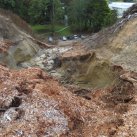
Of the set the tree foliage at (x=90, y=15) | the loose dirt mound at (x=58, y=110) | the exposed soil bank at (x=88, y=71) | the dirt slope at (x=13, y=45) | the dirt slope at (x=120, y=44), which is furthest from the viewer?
A: the tree foliage at (x=90, y=15)

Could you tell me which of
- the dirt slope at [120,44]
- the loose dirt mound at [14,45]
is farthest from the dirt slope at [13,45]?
the dirt slope at [120,44]

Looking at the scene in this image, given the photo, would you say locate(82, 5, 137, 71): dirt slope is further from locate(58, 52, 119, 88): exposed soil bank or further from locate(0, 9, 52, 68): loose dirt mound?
locate(0, 9, 52, 68): loose dirt mound

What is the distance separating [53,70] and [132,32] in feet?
17.7

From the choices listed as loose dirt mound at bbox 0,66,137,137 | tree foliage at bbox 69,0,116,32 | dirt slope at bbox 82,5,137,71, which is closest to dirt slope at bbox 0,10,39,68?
dirt slope at bbox 82,5,137,71

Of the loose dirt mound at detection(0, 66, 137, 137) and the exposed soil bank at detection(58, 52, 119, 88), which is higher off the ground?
the loose dirt mound at detection(0, 66, 137, 137)

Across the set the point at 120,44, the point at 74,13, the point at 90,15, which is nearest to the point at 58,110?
the point at 120,44

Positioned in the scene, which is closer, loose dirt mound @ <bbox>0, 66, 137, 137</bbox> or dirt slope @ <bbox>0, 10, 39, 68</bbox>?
loose dirt mound @ <bbox>0, 66, 137, 137</bbox>

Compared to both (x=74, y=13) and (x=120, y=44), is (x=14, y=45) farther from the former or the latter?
(x=74, y=13)

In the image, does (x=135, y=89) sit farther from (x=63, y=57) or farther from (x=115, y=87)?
(x=63, y=57)

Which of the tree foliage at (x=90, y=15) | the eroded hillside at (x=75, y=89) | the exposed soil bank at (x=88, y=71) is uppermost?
the eroded hillside at (x=75, y=89)

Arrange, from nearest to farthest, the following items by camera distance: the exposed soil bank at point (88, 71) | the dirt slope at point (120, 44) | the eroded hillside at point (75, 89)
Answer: the eroded hillside at point (75, 89) < the exposed soil bank at point (88, 71) < the dirt slope at point (120, 44)

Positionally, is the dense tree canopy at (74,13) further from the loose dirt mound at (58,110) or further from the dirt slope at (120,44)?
the loose dirt mound at (58,110)

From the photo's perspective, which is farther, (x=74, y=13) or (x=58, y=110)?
(x=74, y=13)

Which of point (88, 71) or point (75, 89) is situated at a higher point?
point (75, 89)
